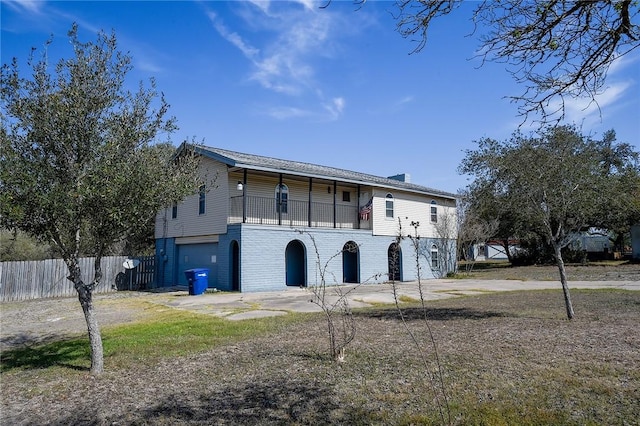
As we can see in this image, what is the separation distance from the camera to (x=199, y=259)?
20.5m

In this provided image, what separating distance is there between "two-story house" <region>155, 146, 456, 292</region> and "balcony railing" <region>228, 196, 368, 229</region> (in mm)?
45

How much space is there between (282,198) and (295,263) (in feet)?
11.5

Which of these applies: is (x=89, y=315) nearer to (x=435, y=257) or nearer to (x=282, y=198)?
(x=282, y=198)

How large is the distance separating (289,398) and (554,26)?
4.66 meters

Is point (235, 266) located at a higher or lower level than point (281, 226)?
lower

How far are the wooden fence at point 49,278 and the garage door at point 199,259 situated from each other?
2.21 meters

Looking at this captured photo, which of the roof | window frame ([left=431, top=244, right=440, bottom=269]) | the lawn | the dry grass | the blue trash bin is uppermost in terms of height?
the roof

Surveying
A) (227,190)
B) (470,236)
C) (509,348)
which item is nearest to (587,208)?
(509,348)

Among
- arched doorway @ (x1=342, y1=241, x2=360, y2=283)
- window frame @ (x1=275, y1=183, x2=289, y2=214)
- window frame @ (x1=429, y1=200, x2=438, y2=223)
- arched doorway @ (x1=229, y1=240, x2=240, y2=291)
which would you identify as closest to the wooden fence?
arched doorway @ (x1=229, y1=240, x2=240, y2=291)

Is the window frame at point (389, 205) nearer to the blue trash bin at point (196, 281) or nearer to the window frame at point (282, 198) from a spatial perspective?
the window frame at point (282, 198)

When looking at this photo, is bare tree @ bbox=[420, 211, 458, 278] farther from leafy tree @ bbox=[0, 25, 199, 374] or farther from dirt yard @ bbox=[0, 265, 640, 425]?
leafy tree @ bbox=[0, 25, 199, 374]

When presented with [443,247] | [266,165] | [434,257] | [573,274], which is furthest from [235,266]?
[573,274]

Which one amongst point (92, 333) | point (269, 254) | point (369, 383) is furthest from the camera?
point (269, 254)

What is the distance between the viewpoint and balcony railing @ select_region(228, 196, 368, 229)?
62.2 feet
